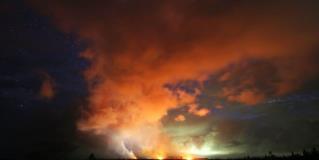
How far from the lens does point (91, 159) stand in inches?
3996

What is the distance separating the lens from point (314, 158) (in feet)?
646

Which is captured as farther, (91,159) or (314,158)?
(314,158)

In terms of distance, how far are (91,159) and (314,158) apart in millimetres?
177584
